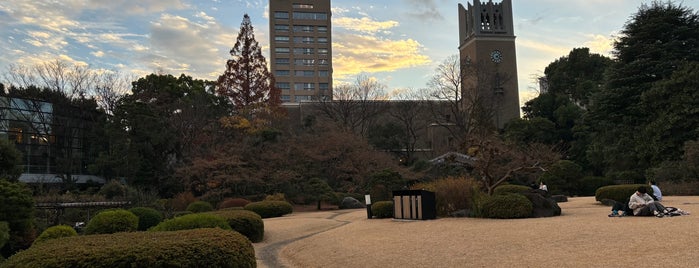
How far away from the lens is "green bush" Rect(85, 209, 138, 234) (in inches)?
483

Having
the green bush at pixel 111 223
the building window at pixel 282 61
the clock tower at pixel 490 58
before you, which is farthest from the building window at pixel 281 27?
the green bush at pixel 111 223

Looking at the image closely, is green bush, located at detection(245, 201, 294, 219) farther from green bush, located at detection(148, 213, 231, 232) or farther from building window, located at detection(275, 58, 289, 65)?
building window, located at detection(275, 58, 289, 65)

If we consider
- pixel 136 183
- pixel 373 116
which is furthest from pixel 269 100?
pixel 373 116

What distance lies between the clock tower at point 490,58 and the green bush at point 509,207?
32.9 metres

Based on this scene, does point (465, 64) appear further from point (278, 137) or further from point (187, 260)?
point (187, 260)

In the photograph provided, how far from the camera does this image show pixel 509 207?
575 inches

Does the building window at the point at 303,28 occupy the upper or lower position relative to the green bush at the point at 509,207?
upper

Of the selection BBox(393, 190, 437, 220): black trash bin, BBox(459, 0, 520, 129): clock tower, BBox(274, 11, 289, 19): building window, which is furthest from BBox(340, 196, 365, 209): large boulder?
BBox(274, 11, 289, 19): building window

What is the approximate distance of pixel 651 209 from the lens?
41.9 feet

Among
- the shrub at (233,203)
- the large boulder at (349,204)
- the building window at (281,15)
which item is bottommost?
the large boulder at (349,204)

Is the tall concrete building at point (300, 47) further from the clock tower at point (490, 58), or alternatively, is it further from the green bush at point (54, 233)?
the green bush at point (54, 233)

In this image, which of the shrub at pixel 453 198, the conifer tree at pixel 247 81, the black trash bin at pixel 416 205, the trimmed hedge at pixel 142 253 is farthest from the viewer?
the conifer tree at pixel 247 81

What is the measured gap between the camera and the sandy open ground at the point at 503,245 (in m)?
7.71

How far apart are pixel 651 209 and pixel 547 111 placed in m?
39.7
